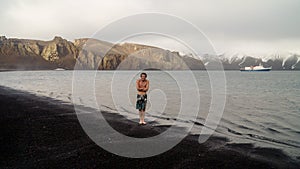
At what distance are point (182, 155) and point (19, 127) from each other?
8.85m

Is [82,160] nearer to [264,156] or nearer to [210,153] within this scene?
[210,153]

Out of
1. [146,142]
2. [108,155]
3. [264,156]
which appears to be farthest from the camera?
[146,142]

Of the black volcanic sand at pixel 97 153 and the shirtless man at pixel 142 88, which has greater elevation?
the shirtless man at pixel 142 88

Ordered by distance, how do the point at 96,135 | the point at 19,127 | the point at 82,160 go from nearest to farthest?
the point at 82,160 < the point at 96,135 < the point at 19,127

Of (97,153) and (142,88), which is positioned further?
(142,88)

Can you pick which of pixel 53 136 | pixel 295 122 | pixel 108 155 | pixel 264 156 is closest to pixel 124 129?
pixel 53 136

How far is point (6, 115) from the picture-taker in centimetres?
1683

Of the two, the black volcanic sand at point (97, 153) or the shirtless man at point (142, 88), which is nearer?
the black volcanic sand at point (97, 153)

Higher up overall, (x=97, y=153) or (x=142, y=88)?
(x=142, y=88)

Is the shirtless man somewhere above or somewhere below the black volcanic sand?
above

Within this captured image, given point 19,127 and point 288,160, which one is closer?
point 288,160

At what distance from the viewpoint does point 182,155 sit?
371 inches

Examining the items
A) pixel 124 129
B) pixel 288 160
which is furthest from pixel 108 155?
pixel 288 160

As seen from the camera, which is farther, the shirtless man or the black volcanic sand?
the shirtless man
